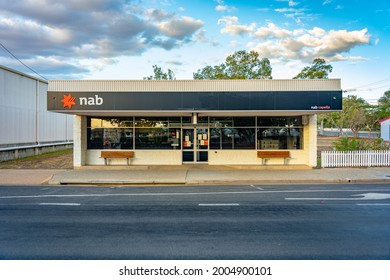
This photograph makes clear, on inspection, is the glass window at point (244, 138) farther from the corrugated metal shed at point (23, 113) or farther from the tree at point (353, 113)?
the tree at point (353, 113)

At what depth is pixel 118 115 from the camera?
17.8 meters

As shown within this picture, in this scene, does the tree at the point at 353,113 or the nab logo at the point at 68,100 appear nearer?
the nab logo at the point at 68,100

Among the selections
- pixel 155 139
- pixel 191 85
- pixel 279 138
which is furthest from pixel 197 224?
→ pixel 279 138

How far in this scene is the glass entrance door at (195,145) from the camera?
18.2 meters

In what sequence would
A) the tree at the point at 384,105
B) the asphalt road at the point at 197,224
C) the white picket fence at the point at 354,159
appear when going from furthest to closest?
the tree at the point at 384,105
the white picket fence at the point at 354,159
the asphalt road at the point at 197,224

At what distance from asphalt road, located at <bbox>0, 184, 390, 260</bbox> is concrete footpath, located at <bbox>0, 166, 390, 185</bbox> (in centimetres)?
214

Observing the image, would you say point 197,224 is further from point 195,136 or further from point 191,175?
point 195,136

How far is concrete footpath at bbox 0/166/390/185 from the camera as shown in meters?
13.3

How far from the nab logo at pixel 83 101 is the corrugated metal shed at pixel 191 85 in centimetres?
58

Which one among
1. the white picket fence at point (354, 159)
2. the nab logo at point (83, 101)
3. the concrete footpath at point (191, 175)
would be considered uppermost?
the nab logo at point (83, 101)

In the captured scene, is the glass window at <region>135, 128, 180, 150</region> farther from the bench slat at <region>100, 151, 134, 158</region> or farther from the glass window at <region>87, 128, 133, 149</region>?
the bench slat at <region>100, 151, 134, 158</region>

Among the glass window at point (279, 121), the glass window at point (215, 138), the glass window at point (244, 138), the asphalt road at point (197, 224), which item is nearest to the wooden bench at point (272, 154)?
the glass window at point (244, 138)

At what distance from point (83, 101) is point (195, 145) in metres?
6.92
